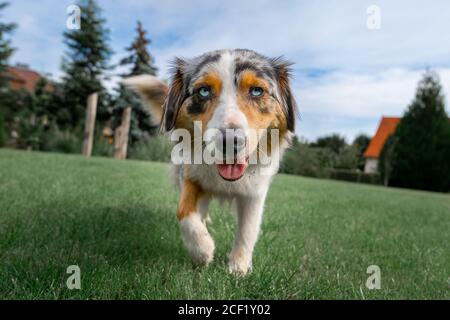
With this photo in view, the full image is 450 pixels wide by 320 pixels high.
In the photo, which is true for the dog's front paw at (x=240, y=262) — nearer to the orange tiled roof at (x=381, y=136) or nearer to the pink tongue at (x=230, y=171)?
the pink tongue at (x=230, y=171)

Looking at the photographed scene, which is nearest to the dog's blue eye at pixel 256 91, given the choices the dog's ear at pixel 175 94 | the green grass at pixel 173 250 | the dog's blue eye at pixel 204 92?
the dog's blue eye at pixel 204 92

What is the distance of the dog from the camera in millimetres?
2838

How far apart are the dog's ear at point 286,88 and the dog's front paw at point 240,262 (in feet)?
3.86

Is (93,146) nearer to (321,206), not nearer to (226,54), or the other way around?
(321,206)

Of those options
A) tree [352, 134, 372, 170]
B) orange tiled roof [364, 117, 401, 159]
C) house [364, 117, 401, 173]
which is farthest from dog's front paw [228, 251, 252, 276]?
tree [352, 134, 372, 170]

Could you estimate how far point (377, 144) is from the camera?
3522 centimetres

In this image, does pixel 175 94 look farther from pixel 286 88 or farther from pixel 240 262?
pixel 240 262

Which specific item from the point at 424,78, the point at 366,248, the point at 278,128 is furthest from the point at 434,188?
the point at 278,128

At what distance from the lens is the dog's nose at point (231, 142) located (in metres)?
2.60

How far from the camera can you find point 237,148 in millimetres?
2678

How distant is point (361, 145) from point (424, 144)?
9.68 meters

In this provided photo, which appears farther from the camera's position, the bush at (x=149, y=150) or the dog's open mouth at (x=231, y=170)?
the bush at (x=149, y=150)

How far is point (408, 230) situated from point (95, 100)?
14633 millimetres

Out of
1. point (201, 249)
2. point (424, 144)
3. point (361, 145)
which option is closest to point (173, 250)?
point (201, 249)
